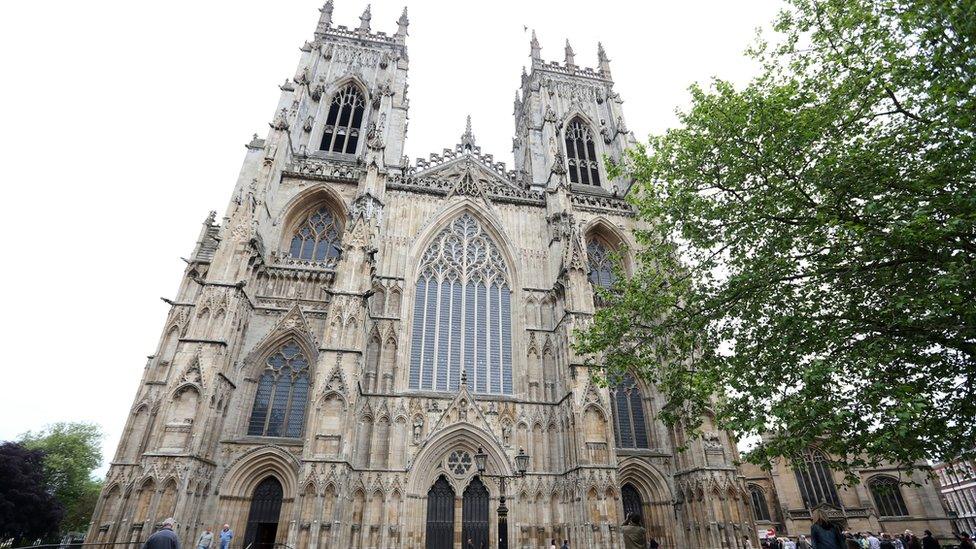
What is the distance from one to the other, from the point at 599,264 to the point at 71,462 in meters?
41.5

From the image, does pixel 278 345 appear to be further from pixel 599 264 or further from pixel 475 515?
pixel 599 264

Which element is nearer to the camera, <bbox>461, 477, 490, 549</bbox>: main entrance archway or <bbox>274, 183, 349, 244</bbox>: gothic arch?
<bbox>461, 477, 490, 549</bbox>: main entrance archway

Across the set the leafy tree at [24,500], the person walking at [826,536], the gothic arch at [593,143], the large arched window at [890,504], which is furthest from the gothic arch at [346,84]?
the large arched window at [890,504]

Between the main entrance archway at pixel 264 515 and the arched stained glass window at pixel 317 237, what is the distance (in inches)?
365

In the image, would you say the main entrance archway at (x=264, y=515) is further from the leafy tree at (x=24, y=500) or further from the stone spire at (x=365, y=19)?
the stone spire at (x=365, y=19)

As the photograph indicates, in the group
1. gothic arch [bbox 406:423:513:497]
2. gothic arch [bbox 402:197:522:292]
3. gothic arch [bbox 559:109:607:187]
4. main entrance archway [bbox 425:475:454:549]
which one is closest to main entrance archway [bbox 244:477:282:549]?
gothic arch [bbox 406:423:513:497]

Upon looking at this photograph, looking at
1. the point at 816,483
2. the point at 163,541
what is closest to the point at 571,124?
the point at 816,483

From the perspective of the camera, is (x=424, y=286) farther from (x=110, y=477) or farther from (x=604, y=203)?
(x=110, y=477)

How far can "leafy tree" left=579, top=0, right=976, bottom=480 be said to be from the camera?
766cm

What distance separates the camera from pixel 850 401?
8.52 m

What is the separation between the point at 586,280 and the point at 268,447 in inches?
519

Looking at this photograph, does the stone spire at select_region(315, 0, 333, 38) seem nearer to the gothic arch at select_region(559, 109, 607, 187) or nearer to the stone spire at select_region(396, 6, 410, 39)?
the stone spire at select_region(396, 6, 410, 39)

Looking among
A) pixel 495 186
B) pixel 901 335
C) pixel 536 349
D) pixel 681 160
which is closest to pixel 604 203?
pixel 495 186

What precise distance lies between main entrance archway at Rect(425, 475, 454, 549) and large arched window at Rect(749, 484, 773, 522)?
22342 millimetres
